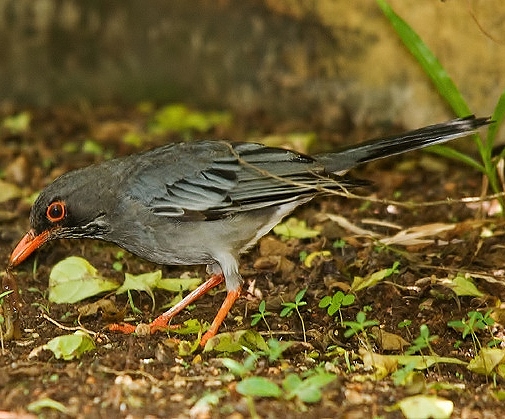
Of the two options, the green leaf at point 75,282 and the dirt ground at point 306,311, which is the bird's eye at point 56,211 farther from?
the dirt ground at point 306,311

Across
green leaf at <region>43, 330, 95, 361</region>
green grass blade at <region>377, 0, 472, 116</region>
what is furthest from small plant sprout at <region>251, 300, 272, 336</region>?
green grass blade at <region>377, 0, 472, 116</region>

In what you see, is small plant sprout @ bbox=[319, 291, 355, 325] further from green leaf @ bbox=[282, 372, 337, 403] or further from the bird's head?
the bird's head

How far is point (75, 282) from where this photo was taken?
19.2ft

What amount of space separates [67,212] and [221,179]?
987 mm

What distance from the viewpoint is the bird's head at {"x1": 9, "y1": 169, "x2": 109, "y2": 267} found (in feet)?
18.6

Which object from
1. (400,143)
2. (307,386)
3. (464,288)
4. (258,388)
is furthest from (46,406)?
(400,143)

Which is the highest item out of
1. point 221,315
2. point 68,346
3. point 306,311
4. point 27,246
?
point 27,246

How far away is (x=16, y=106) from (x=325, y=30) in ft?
12.3

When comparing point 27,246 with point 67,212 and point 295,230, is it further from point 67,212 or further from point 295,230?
point 295,230

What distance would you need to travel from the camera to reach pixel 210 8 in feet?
31.6

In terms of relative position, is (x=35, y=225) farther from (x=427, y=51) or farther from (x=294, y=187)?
(x=427, y=51)

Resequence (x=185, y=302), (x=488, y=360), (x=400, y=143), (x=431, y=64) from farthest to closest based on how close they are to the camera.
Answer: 1. (x=431, y=64)
2. (x=400, y=143)
3. (x=185, y=302)
4. (x=488, y=360)

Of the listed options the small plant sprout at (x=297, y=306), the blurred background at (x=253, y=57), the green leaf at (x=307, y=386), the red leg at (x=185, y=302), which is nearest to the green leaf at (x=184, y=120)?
the blurred background at (x=253, y=57)

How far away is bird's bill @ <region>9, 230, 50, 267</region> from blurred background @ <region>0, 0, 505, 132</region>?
12.4ft
